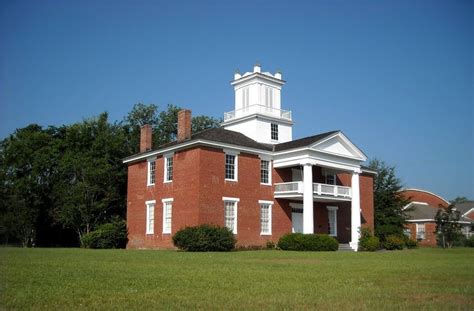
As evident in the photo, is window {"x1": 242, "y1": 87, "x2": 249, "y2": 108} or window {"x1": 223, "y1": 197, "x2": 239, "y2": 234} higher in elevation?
window {"x1": 242, "y1": 87, "x2": 249, "y2": 108}

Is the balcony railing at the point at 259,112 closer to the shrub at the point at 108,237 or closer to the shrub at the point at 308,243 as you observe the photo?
the shrub at the point at 308,243

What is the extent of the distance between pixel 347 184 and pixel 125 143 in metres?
21.6

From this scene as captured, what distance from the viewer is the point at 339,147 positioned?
124 ft

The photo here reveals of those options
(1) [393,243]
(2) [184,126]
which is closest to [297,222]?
(1) [393,243]

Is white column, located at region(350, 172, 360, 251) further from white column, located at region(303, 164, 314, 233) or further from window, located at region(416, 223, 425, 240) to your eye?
window, located at region(416, 223, 425, 240)

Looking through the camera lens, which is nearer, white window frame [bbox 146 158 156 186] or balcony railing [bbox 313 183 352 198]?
balcony railing [bbox 313 183 352 198]

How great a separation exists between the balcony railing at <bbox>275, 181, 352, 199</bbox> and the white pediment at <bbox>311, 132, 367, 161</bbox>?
2.56 meters

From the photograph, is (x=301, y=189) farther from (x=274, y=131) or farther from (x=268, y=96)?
(x=268, y=96)

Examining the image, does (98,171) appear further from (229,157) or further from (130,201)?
(229,157)

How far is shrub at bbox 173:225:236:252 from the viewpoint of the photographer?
28.7 meters

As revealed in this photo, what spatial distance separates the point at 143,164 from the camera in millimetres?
39062

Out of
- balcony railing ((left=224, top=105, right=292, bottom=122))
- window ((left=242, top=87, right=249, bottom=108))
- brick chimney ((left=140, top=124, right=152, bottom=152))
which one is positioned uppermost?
Answer: window ((left=242, top=87, right=249, bottom=108))

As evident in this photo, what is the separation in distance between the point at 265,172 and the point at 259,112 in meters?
5.70

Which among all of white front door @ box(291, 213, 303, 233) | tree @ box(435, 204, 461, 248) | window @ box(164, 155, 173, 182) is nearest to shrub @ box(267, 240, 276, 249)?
white front door @ box(291, 213, 303, 233)
